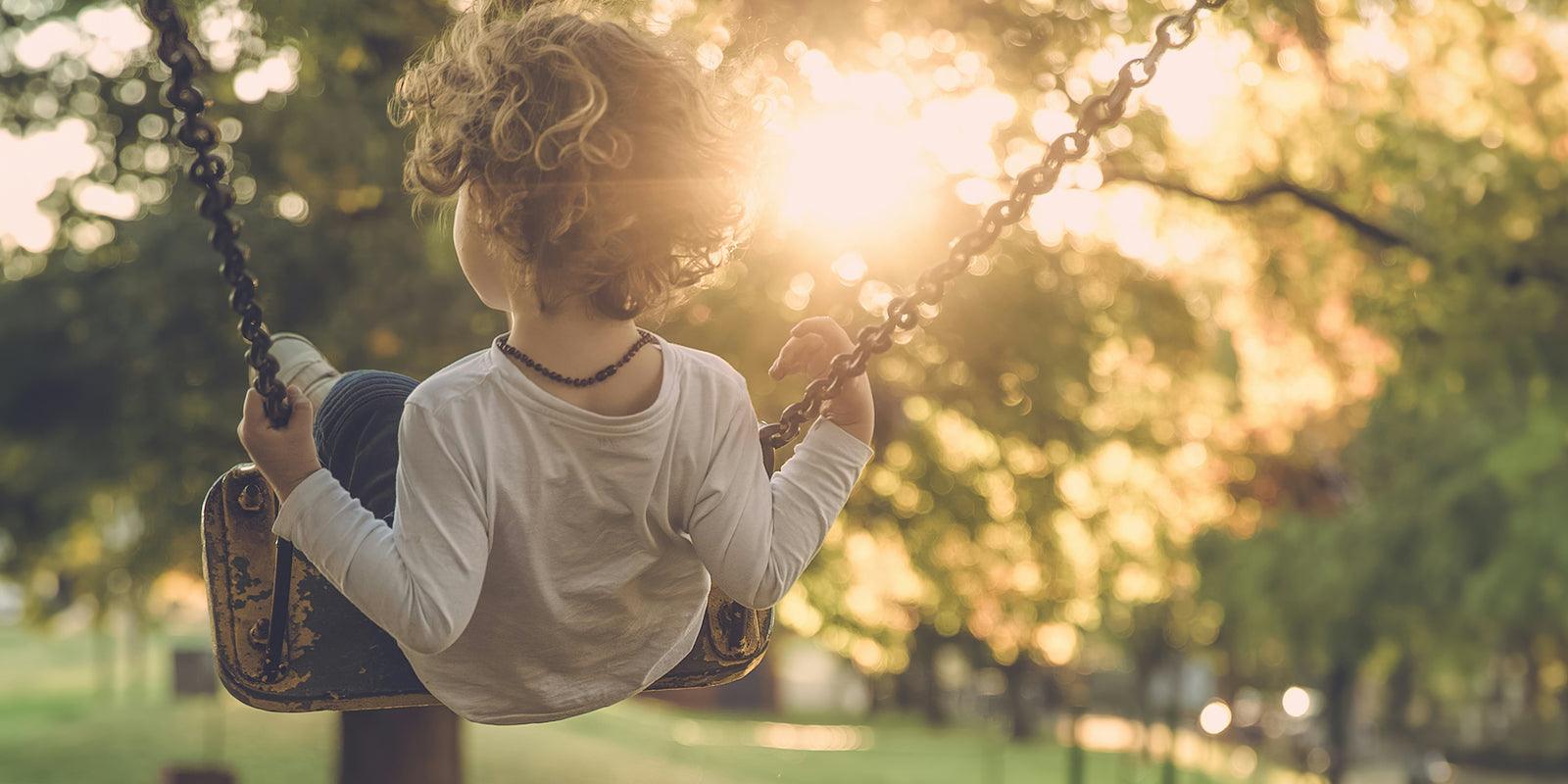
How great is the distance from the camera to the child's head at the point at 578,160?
1.96m

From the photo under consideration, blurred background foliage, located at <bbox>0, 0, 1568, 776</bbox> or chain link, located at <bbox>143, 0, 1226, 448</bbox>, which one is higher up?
blurred background foliage, located at <bbox>0, 0, 1568, 776</bbox>

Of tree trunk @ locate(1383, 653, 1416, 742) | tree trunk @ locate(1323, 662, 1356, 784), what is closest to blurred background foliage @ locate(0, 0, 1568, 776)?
tree trunk @ locate(1323, 662, 1356, 784)

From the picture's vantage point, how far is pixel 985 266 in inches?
333

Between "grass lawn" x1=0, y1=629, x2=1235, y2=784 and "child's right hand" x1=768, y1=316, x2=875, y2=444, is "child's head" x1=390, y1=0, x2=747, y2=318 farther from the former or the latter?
"grass lawn" x1=0, y1=629, x2=1235, y2=784

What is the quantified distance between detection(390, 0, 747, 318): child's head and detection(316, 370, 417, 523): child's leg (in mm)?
285

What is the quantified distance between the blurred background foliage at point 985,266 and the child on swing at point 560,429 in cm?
433

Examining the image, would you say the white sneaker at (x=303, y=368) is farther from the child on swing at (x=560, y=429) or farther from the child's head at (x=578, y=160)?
the child's head at (x=578, y=160)

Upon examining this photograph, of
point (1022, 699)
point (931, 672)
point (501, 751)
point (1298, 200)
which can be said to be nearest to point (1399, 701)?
point (1022, 699)

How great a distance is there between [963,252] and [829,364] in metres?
0.26

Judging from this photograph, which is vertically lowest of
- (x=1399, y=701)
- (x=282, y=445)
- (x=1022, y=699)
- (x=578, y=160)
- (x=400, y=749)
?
(x=282, y=445)

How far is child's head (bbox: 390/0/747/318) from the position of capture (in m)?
1.96

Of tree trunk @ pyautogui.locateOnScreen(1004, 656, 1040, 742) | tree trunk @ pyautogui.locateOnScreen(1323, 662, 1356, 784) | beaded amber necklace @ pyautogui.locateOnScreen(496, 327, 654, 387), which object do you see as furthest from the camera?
tree trunk @ pyautogui.locateOnScreen(1004, 656, 1040, 742)

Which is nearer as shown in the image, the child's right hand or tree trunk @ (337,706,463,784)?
the child's right hand

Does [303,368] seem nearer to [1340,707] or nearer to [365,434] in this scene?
[365,434]
